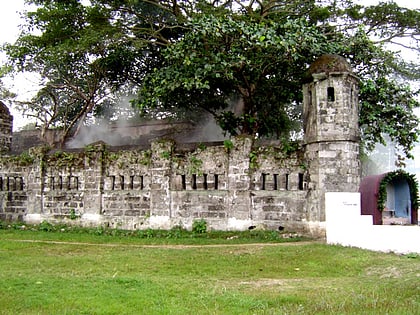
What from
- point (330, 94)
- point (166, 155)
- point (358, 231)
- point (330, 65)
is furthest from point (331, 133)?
point (166, 155)

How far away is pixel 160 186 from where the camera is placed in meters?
15.7

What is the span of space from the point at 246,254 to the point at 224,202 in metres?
3.81

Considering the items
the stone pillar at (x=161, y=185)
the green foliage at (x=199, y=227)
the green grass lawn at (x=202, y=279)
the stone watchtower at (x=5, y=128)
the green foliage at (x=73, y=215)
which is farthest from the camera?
the stone watchtower at (x=5, y=128)

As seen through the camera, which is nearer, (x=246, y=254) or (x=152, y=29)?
(x=246, y=254)

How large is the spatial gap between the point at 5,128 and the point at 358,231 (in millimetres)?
14299

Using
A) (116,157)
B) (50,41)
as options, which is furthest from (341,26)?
(50,41)

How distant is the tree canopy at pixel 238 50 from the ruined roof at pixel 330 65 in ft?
2.54

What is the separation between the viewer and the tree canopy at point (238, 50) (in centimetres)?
1484

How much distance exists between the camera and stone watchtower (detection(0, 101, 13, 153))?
63.5 ft

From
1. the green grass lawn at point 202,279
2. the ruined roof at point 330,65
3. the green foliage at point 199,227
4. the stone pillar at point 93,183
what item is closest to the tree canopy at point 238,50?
the ruined roof at point 330,65

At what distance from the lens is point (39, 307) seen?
646cm

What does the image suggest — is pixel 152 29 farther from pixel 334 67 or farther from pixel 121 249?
pixel 121 249

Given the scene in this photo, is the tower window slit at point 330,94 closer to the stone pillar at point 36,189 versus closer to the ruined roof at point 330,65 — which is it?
the ruined roof at point 330,65

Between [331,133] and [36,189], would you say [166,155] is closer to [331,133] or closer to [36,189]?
[331,133]
